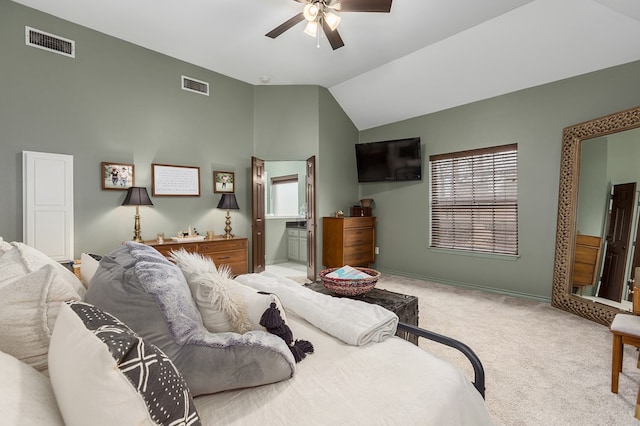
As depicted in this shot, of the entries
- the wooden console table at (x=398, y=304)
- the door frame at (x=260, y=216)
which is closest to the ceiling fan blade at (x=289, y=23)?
the door frame at (x=260, y=216)

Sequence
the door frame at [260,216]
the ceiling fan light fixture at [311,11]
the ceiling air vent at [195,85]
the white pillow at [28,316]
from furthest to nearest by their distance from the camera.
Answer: the door frame at [260,216], the ceiling air vent at [195,85], the ceiling fan light fixture at [311,11], the white pillow at [28,316]

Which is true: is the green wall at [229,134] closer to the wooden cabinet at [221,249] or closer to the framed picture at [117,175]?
the framed picture at [117,175]

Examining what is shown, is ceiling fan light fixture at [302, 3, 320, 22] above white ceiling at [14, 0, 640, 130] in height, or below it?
below

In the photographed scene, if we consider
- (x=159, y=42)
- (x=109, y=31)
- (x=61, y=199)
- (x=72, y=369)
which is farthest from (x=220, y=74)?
(x=72, y=369)

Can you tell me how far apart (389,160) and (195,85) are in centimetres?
320

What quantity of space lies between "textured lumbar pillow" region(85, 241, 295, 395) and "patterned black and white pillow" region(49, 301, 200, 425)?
18 centimetres

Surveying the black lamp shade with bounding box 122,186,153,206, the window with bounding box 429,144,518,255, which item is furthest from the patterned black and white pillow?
the window with bounding box 429,144,518,255

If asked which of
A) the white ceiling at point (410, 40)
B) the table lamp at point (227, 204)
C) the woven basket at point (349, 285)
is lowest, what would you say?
the woven basket at point (349, 285)

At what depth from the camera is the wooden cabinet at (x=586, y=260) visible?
2.99m

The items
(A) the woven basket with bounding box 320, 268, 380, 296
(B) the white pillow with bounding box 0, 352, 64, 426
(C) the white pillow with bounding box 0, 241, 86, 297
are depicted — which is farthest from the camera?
(A) the woven basket with bounding box 320, 268, 380, 296

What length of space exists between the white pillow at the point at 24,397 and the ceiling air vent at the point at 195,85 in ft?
13.8

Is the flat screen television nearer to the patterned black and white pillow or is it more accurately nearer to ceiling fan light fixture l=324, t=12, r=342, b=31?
ceiling fan light fixture l=324, t=12, r=342, b=31

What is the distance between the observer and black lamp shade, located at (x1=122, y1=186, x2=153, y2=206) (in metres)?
3.35

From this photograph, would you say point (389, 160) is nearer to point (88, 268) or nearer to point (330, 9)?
point (330, 9)
